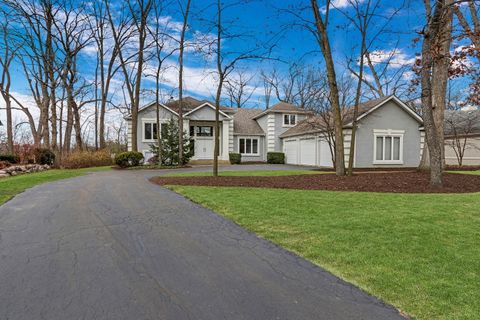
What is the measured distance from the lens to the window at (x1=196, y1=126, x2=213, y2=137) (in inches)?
1047

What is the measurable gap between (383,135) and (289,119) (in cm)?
963

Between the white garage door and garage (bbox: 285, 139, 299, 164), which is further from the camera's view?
garage (bbox: 285, 139, 299, 164)

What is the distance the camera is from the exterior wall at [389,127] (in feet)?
65.5

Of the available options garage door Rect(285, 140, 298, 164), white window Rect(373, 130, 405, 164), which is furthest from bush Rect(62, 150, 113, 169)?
white window Rect(373, 130, 405, 164)

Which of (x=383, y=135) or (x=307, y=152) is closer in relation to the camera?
(x=383, y=135)

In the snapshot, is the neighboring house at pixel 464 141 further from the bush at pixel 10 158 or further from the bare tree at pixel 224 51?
the bush at pixel 10 158

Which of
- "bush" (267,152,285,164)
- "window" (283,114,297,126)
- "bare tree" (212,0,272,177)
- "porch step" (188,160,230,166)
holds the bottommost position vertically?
"porch step" (188,160,230,166)

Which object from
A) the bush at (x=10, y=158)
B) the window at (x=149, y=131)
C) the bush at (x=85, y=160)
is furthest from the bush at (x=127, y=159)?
the bush at (x=10, y=158)

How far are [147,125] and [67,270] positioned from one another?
899 inches

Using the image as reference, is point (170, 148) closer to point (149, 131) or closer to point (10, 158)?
point (149, 131)

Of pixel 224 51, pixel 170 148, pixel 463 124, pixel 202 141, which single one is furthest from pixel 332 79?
pixel 463 124

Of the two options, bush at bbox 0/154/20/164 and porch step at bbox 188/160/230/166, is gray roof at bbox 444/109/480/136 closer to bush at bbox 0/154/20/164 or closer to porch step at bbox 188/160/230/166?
porch step at bbox 188/160/230/166

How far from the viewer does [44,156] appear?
2105 centimetres

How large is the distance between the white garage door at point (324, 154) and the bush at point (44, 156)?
19.1 m
